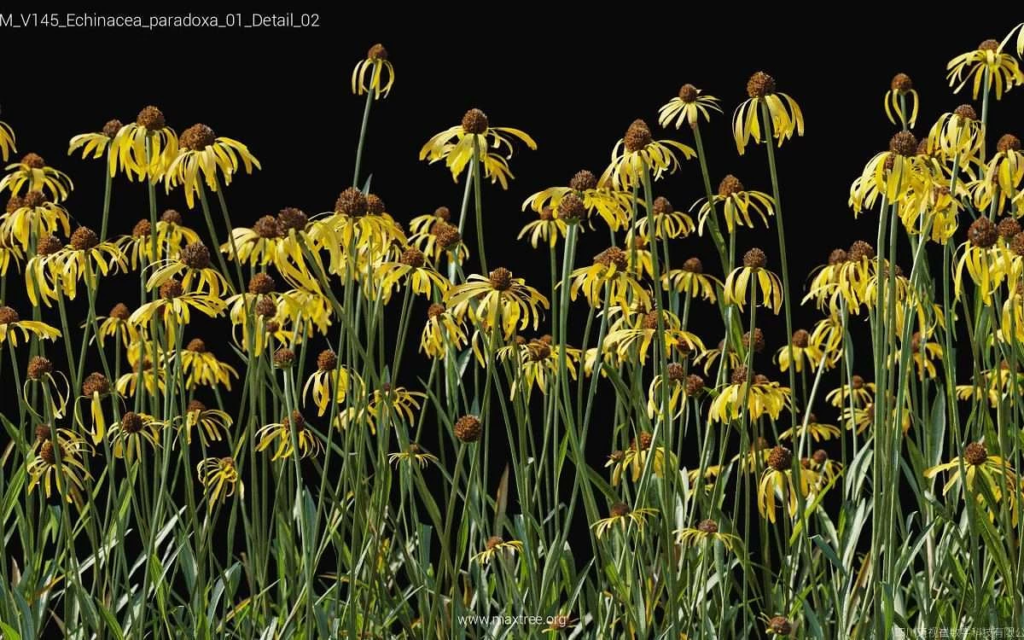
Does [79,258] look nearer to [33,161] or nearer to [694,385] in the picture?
[33,161]

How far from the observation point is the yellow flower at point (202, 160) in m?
2.83

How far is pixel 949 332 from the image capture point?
3.24 meters

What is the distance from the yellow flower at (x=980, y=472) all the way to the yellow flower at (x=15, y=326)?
2.17 m

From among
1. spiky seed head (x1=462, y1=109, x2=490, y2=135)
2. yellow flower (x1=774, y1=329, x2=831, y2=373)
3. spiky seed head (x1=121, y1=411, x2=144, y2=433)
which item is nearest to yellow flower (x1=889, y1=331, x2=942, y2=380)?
yellow flower (x1=774, y1=329, x2=831, y2=373)

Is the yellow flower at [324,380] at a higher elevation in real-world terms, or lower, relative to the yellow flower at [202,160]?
lower

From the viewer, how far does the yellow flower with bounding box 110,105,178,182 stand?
297cm

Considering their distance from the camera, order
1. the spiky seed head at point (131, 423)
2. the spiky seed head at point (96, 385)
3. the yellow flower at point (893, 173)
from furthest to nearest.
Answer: the spiky seed head at point (96, 385) < the spiky seed head at point (131, 423) < the yellow flower at point (893, 173)

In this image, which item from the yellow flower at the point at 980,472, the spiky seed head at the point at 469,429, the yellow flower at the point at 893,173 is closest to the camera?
the yellow flower at the point at 893,173

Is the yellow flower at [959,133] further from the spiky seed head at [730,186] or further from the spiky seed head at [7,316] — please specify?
the spiky seed head at [7,316]

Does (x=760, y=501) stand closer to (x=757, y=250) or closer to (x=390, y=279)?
(x=757, y=250)

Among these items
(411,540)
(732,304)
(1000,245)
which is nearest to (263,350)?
(411,540)

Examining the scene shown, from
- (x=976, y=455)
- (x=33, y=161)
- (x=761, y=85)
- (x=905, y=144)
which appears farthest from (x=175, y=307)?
(x=976, y=455)

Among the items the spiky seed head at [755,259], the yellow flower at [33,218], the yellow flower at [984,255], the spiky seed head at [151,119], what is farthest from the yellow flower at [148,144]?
the yellow flower at [984,255]

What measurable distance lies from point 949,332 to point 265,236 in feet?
5.43
